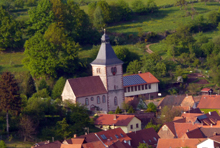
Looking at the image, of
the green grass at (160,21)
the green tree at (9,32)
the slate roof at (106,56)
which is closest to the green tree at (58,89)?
the slate roof at (106,56)

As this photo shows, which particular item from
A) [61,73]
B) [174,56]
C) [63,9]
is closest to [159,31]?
[174,56]

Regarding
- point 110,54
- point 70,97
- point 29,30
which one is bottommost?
point 70,97

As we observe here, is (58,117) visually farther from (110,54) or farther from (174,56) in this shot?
(174,56)

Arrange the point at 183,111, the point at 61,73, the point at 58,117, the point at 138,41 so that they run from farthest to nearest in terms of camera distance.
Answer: the point at 138,41
the point at 61,73
the point at 183,111
the point at 58,117

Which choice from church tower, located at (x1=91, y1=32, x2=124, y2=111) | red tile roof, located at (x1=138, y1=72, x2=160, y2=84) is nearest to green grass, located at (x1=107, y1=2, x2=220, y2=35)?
red tile roof, located at (x1=138, y1=72, x2=160, y2=84)

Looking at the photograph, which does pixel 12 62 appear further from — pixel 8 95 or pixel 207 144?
pixel 207 144

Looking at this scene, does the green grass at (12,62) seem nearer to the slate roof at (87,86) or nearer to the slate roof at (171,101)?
the slate roof at (87,86)
